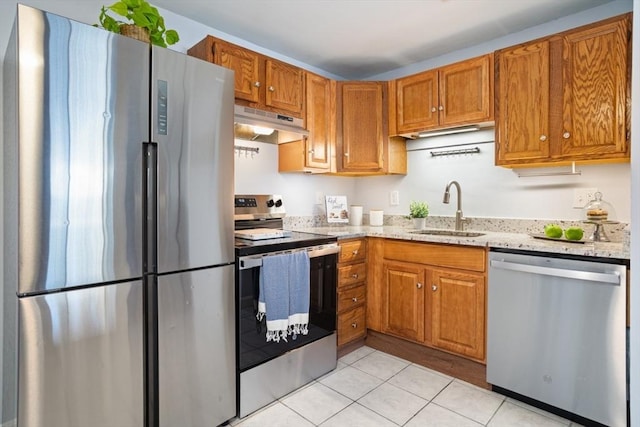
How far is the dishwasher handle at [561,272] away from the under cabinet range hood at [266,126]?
1590 millimetres

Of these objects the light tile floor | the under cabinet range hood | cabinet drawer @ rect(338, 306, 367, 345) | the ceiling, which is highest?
the ceiling

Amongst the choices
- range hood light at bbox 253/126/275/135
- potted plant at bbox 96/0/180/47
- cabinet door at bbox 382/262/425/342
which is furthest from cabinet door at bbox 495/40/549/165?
potted plant at bbox 96/0/180/47

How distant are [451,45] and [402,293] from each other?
1.99 meters

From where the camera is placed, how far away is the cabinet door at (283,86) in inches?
97.3

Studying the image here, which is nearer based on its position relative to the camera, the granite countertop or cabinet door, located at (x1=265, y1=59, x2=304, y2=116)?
the granite countertop

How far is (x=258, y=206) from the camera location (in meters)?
2.70

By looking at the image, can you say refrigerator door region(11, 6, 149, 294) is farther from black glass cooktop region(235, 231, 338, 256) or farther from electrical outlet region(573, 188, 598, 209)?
electrical outlet region(573, 188, 598, 209)

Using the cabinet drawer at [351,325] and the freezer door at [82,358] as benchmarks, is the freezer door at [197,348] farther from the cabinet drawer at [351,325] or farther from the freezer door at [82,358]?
the cabinet drawer at [351,325]

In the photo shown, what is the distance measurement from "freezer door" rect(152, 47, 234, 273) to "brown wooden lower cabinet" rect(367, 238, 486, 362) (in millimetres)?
1285

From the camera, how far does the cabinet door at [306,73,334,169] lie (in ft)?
9.13

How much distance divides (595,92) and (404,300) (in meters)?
1.75

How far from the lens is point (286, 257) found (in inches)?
81.9

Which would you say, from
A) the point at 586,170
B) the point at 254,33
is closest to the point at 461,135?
the point at 586,170

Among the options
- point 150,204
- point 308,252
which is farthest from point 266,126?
point 150,204
